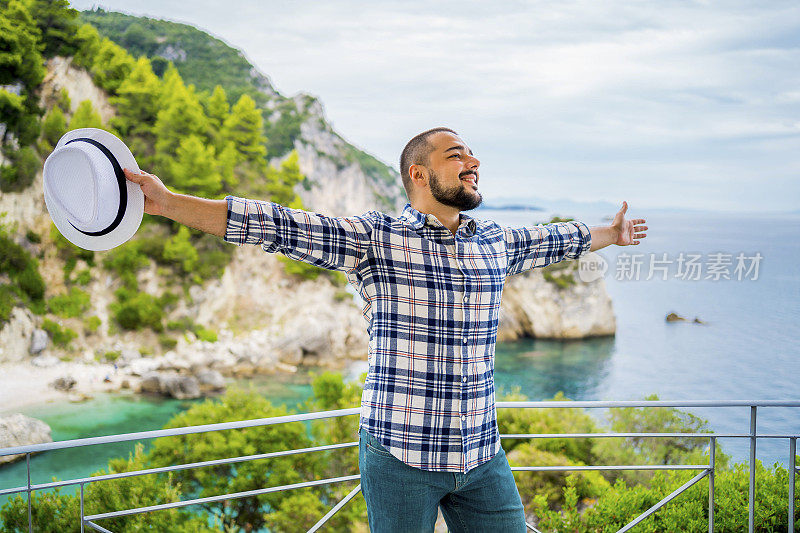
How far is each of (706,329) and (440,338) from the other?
3050 cm

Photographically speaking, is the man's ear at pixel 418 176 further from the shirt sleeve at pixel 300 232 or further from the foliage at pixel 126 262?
the foliage at pixel 126 262

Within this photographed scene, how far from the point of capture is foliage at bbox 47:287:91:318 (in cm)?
1802

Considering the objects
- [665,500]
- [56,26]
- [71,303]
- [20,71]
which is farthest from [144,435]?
[56,26]

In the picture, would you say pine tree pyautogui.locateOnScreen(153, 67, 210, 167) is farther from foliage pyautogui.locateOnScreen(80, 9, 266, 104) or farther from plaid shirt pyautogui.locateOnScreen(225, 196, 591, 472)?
plaid shirt pyautogui.locateOnScreen(225, 196, 591, 472)

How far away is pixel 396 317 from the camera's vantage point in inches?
39.4

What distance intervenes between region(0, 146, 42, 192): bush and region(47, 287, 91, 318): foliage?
3261 mm

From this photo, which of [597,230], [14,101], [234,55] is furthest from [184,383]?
[234,55]

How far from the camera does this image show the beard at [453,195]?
109 centimetres

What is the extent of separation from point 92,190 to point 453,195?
57 centimetres

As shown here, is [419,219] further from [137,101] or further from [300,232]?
[137,101]

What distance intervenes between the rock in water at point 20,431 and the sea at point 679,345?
0.82 m

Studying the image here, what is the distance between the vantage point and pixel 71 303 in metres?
18.2

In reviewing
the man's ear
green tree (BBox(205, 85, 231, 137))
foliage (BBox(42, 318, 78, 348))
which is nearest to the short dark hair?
the man's ear

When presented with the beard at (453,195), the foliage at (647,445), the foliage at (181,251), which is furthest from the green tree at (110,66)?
the beard at (453,195)
